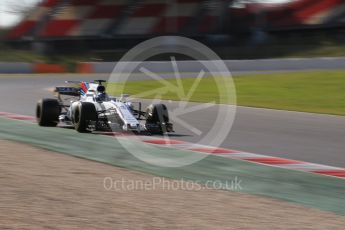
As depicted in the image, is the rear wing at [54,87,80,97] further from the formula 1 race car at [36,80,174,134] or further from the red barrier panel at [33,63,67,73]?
the red barrier panel at [33,63,67,73]

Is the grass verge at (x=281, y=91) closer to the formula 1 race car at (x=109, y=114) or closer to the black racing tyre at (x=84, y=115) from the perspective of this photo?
the formula 1 race car at (x=109, y=114)

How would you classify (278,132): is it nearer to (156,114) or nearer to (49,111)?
(156,114)

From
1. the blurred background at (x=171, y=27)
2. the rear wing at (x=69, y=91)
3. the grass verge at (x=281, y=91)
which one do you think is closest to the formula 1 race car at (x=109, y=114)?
the rear wing at (x=69, y=91)

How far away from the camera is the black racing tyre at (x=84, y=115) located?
11.0 metres

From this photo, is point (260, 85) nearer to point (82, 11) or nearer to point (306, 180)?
point (306, 180)

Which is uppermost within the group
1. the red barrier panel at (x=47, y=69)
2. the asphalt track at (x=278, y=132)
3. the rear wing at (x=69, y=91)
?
the red barrier panel at (x=47, y=69)

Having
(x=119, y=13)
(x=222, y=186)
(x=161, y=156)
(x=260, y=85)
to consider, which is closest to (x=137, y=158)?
(x=161, y=156)

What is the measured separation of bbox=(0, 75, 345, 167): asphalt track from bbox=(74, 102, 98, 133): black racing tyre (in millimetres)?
1405

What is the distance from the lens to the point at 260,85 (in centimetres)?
2491

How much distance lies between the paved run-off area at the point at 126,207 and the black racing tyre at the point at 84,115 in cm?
337

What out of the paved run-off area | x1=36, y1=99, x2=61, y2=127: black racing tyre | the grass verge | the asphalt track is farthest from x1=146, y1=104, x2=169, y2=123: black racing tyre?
the grass verge

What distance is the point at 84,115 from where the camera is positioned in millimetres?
11070

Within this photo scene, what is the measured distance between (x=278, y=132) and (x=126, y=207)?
22.3 feet

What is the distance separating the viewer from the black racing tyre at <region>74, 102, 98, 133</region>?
1095 centimetres
